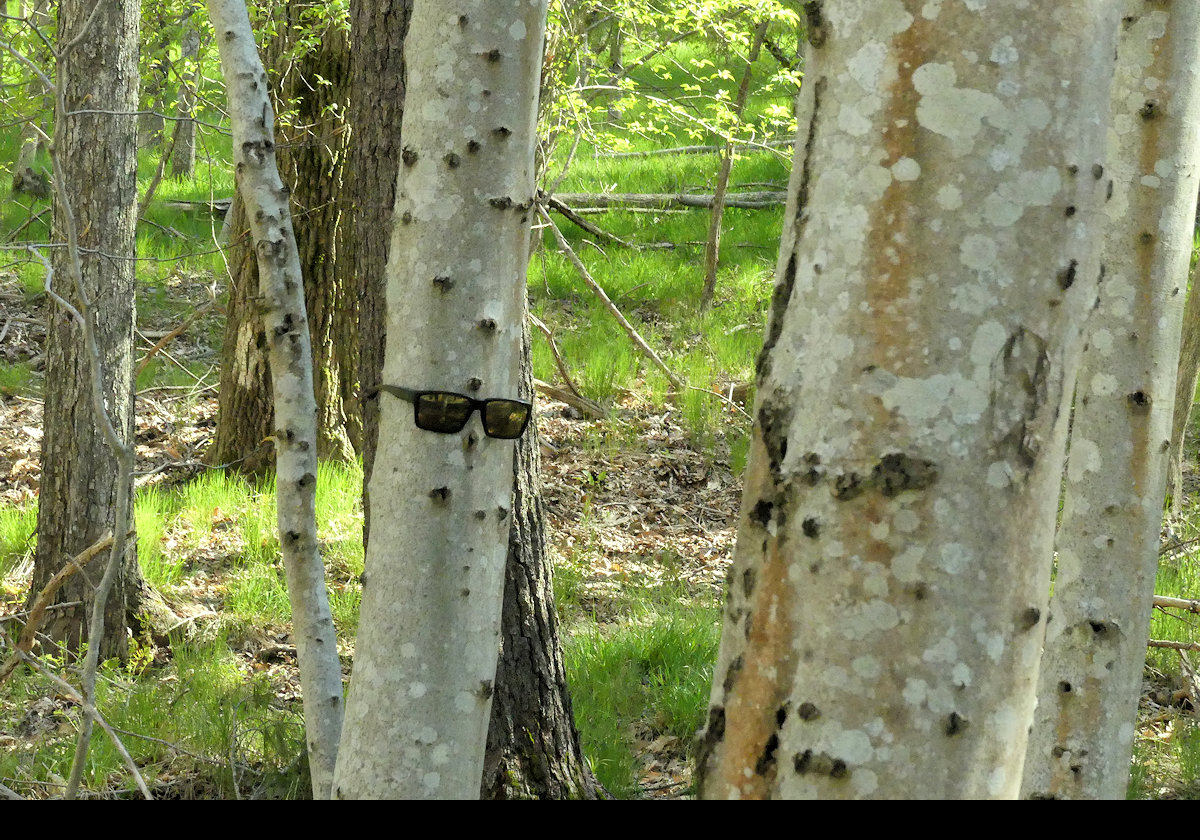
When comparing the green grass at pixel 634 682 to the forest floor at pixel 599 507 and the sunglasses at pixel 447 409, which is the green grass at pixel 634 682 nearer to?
the forest floor at pixel 599 507

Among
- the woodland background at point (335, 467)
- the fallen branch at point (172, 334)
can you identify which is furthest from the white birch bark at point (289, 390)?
the fallen branch at point (172, 334)

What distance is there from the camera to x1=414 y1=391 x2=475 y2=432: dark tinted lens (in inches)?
69.6

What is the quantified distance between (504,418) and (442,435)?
115 millimetres

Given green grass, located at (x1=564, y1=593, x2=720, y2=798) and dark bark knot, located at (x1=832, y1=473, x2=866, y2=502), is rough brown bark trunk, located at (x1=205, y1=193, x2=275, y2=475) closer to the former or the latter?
green grass, located at (x1=564, y1=593, x2=720, y2=798)

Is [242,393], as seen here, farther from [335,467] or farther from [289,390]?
[289,390]

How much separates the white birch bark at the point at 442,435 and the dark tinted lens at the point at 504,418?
2 centimetres

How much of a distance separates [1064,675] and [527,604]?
1695mm

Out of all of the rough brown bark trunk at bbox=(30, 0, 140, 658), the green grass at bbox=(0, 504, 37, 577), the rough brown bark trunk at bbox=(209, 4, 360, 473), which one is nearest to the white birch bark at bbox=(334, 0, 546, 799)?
the rough brown bark trunk at bbox=(30, 0, 140, 658)

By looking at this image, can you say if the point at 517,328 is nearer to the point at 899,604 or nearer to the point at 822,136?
the point at 822,136

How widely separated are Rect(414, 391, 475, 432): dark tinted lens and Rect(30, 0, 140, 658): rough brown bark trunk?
334 centimetres

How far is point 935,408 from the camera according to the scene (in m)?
1.04

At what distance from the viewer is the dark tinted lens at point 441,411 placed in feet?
5.80
